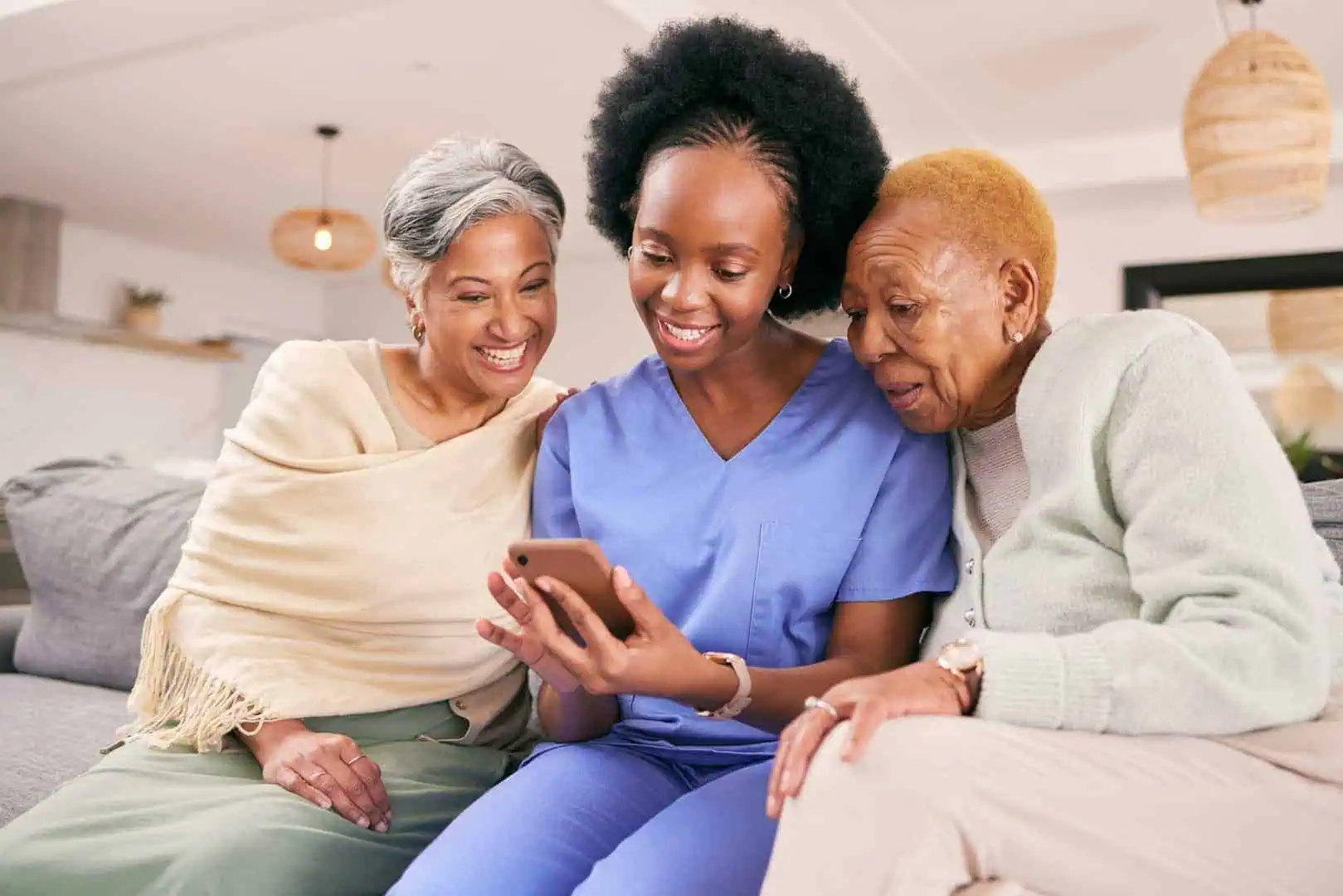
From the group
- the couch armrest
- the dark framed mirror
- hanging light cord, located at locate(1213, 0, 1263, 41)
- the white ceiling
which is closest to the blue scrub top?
the couch armrest

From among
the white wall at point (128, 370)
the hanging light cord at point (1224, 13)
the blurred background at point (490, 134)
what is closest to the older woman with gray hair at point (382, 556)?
the blurred background at point (490, 134)

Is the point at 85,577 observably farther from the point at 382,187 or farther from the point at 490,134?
the point at 382,187

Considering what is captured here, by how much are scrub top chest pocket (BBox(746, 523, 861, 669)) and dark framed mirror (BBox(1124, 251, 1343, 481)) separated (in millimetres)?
5369

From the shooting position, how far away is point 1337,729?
988 millimetres

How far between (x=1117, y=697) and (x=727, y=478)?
0.56 metres

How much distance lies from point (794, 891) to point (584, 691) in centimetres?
54

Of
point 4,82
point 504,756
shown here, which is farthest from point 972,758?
point 4,82

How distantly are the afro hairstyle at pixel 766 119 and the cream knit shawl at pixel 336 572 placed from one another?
47 centimetres

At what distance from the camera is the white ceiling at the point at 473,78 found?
14.1 feet

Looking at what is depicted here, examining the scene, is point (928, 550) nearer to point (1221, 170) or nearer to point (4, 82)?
point (1221, 170)

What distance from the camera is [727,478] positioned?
→ 1412 mm

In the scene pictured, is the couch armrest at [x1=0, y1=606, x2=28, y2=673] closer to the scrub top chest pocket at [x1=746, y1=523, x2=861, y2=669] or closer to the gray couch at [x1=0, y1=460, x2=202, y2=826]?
the gray couch at [x1=0, y1=460, x2=202, y2=826]

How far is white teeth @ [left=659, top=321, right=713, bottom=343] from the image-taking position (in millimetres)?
1348

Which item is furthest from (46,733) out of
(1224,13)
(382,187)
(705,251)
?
(382,187)
